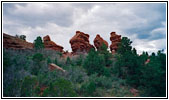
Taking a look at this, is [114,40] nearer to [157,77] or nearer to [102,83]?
[102,83]

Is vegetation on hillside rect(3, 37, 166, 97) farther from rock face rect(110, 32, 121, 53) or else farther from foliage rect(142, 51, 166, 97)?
rock face rect(110, 32, 121, 53)

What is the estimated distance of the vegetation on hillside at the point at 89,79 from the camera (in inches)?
417

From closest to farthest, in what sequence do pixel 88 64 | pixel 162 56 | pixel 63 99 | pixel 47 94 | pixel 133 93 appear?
pixel 63 99 → pixel 47 94 → pixel 162 56 → pixel 133 93 → pixel 88 64

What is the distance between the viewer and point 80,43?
139ft

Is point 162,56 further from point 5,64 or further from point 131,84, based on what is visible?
point 5,64

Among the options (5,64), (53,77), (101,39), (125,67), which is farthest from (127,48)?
(101,39)

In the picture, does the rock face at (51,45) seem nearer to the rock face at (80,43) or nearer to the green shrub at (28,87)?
the rock face at (80,43)

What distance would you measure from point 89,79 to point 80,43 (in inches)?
1091

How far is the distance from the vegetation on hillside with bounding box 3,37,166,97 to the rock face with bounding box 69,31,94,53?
75.4 ft

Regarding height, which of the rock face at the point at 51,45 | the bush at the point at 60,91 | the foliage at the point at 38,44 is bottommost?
the bush at the point at 60,91

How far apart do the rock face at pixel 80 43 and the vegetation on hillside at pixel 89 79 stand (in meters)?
23.0

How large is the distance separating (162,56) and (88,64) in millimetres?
8079

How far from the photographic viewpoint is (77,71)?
16812mm

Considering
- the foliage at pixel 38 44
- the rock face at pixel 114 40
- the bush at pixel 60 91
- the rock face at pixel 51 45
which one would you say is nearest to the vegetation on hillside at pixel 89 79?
the bush at pixel 60 91
